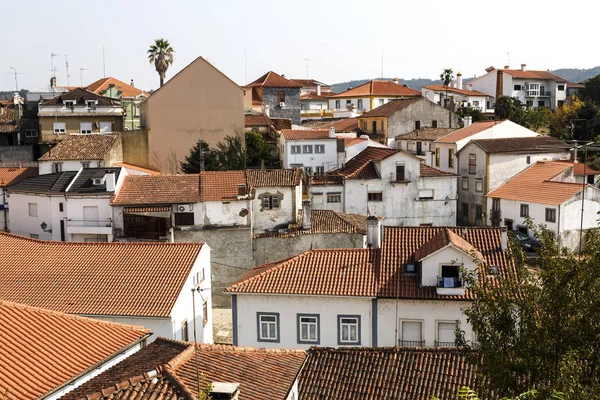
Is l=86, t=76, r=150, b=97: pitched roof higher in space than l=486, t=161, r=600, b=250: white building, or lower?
higher

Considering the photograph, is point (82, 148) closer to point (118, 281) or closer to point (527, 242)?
point (118, 281)

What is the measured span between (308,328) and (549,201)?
80.2ft

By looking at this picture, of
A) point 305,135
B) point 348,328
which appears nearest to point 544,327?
point 348,328

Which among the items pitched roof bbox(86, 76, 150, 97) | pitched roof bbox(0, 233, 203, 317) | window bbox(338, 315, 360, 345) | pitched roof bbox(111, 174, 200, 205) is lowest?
window bbox(338, 315, 360, 345)

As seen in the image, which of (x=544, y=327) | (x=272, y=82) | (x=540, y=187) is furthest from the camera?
(x=272, y=82)

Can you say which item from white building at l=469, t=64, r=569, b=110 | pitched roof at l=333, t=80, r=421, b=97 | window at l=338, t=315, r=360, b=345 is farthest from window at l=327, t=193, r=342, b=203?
white building at l=469, t=64, r=569, b=110

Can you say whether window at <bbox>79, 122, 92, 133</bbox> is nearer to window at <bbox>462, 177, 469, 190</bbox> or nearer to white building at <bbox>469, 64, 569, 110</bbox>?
window at <bbox>462, 177, 469, 190</bbox>

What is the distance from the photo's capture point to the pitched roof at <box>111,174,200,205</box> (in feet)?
122

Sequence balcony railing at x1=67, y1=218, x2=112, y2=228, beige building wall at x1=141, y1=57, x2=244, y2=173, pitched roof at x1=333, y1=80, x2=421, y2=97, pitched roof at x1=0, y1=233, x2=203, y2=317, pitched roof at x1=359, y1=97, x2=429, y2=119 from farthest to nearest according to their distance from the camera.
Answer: pitched roof at x1=333, y1=80, x2=421, y2=97 < pitched roof at x1=359, y1=97, x2=429, y2=119 < beige building wall at x1=141, y1=57, x2=244, y2=173 < balcony railing at x1=67, y1=218, x2=112, y2=228 < pitched roof at x1=0, y1=233, x2=203, y2=317

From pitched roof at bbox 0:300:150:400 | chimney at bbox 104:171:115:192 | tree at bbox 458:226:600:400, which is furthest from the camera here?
chimney at bbox 104:171:115:192

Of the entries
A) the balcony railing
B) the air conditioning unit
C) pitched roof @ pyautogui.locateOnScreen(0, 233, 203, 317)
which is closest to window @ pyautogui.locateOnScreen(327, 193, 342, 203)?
the air conditioning unit

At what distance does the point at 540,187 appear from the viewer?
4588 cm

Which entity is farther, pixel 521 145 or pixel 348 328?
pixel 521 145

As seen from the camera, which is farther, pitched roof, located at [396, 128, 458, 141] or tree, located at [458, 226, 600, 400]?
pitched roof, located at [396, 128, 458, 141]
